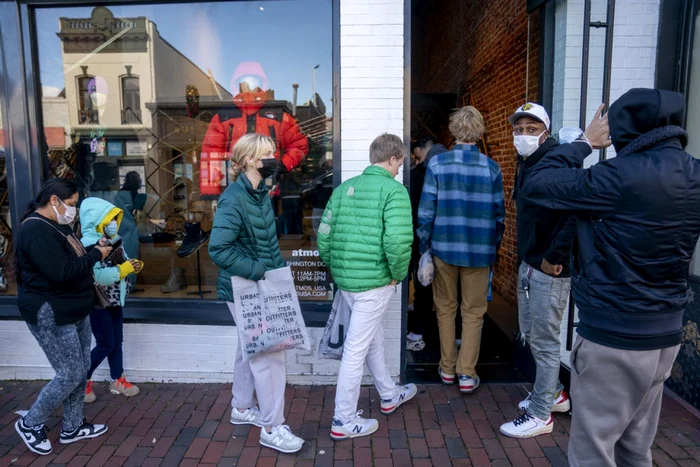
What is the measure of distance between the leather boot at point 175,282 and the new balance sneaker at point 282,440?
1788 millimetres

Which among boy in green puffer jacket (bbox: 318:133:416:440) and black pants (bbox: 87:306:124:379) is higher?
boy in green puffer jacket (bbox: 318:133:416:440)

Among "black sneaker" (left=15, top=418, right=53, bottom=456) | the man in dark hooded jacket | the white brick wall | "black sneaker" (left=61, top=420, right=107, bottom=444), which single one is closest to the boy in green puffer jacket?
the white brick wall

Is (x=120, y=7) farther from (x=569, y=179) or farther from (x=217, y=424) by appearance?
(x=569, y=179)

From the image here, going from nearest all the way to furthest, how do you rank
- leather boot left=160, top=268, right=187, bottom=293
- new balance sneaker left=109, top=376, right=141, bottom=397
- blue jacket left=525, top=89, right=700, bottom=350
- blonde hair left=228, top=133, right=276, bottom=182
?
blue jacket left=525, top=89, right=700, bottom=350 → blonde hair left=228, top=133, right=276, bottom=182 → new balance sneaker left=109, top=376, right=141, bottom=397 → leather boot left=160, top=268, right=187, bottom=293

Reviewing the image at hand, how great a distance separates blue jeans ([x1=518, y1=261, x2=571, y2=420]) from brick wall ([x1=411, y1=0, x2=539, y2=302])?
2.29 m

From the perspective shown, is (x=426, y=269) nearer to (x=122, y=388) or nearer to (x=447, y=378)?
(x=447, y=378)

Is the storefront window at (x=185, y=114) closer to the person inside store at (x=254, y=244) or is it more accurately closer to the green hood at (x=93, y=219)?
the green hood at (x=93, y=219)

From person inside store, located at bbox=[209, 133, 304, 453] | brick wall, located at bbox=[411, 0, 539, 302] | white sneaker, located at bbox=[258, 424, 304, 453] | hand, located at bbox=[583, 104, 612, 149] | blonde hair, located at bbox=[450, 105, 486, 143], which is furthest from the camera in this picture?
brick wall, located at bbox=[411, 0, 539, 302]

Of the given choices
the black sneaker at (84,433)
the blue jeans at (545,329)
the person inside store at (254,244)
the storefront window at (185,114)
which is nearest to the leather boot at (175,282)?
the storefront window at (185,114)

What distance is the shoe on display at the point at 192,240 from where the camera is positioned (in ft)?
15.8

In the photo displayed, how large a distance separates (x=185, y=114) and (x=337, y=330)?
298cm

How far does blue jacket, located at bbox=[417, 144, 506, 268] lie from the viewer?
3.70 metres

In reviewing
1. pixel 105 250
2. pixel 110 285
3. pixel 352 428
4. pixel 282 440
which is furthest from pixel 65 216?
pixel 352 428

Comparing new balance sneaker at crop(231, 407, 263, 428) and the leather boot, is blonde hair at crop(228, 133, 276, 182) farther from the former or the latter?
the leather boot
